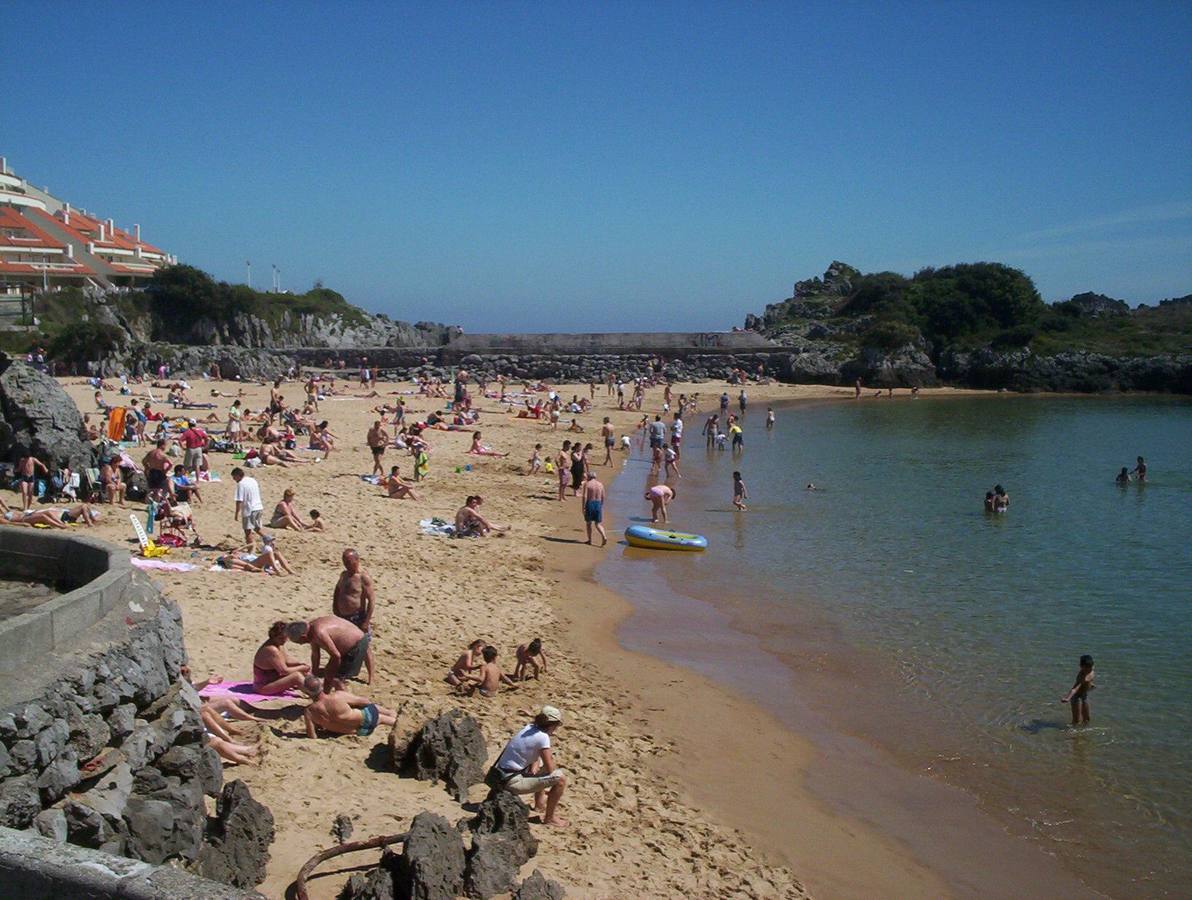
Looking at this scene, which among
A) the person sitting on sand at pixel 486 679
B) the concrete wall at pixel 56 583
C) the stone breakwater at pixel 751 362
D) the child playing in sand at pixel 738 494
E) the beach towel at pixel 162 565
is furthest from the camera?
the stone breakwater at pixel 751 362

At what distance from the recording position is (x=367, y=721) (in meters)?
7.49

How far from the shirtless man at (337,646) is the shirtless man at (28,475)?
7.31m

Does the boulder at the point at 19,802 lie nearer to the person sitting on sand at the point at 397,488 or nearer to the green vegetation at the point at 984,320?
the person sitting on sand at the point at 397,488

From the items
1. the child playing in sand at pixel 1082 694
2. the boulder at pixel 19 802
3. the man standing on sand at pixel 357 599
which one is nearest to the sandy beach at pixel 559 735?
the man standing on sand at pixel 357 599

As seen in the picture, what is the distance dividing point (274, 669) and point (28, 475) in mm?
8084

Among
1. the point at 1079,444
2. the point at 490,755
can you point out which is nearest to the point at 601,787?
the point at 490,755

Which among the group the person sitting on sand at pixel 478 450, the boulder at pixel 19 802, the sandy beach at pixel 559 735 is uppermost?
the boulder at pixel 19 802

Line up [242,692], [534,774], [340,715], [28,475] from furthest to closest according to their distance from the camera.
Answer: [28,475] → [242,692] → [340,715] → [534,774]

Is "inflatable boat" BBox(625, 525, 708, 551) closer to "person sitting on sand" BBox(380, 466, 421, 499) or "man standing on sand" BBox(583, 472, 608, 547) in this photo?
"man standing on sand" BBox(583, 472, 608, 547)

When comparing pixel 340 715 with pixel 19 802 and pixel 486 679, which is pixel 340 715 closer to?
pixel 486 679

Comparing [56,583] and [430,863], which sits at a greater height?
[56,583]

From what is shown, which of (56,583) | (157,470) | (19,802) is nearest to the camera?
(19,802)

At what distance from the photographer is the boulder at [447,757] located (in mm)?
6887

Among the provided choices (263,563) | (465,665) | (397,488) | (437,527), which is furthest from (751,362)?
(465,665)
